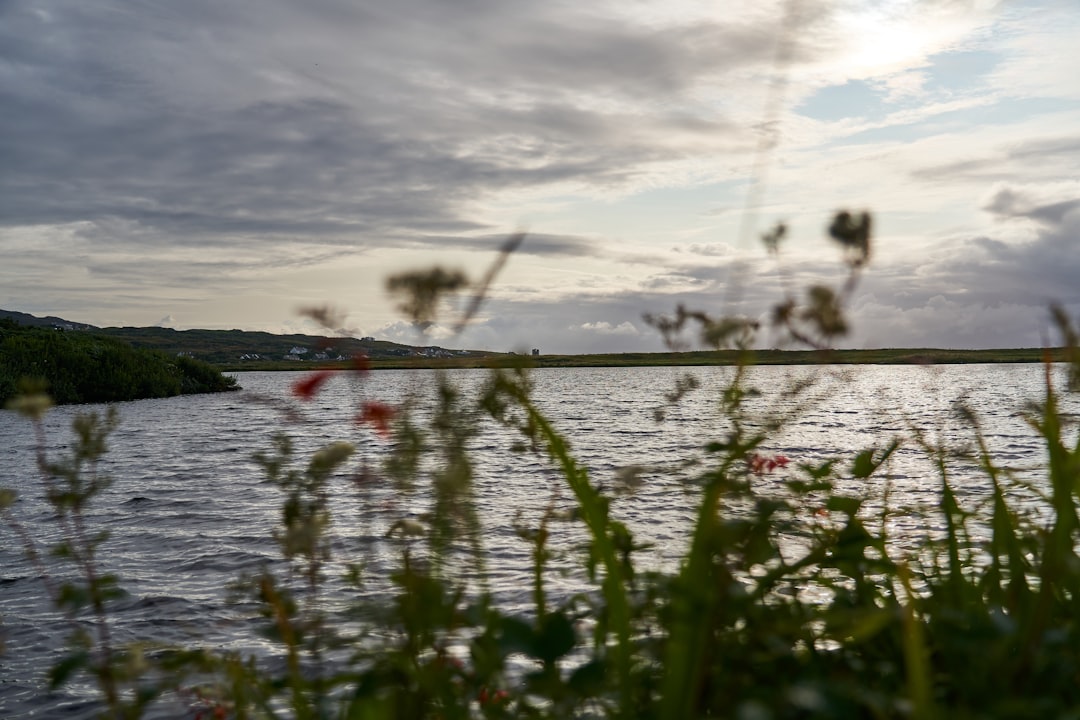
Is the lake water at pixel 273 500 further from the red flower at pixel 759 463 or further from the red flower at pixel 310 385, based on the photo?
the red flower at pixel 759 463

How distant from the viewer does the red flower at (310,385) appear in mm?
2250

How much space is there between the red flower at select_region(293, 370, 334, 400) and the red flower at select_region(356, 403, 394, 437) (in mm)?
151

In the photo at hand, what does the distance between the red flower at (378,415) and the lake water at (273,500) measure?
109 millimetres

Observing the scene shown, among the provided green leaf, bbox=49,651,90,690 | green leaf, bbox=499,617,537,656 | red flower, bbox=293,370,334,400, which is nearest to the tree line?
green leaf, bbox=49,651,90,690

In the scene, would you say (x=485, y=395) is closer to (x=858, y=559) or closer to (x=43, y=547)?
(x=858, y=559)

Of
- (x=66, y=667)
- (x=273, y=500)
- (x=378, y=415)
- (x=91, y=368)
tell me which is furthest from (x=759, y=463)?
(x=91, y=368)

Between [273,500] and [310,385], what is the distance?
15.3 meters

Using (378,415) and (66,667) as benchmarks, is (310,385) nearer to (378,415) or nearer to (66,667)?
(378,415)

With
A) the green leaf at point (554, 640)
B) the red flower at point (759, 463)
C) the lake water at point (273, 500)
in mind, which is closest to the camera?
the green leaf at point (554, 640)

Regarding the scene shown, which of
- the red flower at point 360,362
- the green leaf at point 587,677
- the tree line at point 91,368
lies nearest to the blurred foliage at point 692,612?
the green leaf at point 587,677

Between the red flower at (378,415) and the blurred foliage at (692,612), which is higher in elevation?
the red flower at (378,415)

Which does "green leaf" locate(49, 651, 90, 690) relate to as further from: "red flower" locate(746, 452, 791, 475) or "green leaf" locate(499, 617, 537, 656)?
"red flower" locate(746, 452, 791, 475)

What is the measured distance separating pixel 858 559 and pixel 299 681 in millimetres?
1623

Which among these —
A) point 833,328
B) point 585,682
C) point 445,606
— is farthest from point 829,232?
point 445,606
